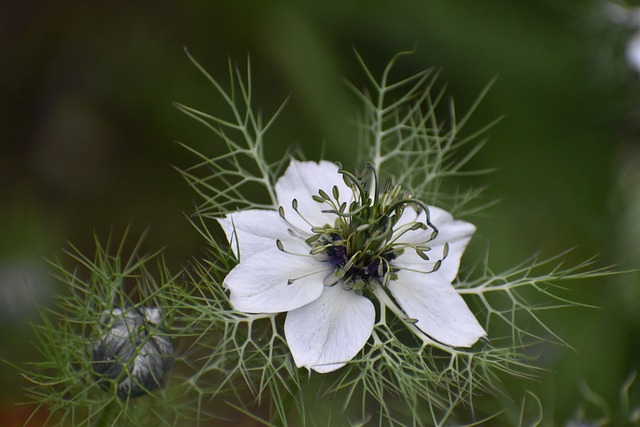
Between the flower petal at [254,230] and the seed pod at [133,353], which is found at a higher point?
the flower petal at [254,230]

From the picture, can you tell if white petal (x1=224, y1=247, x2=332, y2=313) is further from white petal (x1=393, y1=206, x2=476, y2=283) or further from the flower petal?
white petal (x1=393, y1=206, x2=476, y2=283)

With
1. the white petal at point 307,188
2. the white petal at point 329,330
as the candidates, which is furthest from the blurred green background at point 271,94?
the white petal at point 329,330

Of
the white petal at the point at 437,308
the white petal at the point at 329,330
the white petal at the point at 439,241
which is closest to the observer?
the white petal at the point at 329,330

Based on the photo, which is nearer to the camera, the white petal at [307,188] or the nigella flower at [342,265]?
the nigella flower at [342,265]

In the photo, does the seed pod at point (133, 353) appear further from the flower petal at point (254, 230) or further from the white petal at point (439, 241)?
the white petal at point (439, 241)

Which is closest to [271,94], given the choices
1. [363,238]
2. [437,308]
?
[363,238]

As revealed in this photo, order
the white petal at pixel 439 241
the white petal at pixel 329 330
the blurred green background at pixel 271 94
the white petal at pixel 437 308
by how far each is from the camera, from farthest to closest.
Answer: the blurred green background at pixel 271 94, the white petal at pixel 439 241, the white petal at pixel 437 308, the white petal at pixel 329 330

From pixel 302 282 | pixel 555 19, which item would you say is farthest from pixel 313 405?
pixel 555 19

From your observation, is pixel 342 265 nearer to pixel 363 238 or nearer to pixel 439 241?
pixel 363 238
